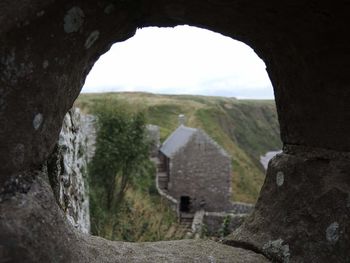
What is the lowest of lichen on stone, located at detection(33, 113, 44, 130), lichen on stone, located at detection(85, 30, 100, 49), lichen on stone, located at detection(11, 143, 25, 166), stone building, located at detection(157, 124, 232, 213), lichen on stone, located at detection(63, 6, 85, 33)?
stone building, located at detection(157, 124, 232, 213)

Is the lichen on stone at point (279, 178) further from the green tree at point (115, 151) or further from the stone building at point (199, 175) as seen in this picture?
the stone building at point (199, 175)

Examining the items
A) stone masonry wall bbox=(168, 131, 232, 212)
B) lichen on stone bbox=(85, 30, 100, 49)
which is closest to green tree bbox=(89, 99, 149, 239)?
stone masonry wall bbox=(168, 131, 232, 212)

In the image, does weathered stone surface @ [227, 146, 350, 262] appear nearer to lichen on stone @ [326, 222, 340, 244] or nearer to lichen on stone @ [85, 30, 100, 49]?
lichen on stone @ [326, 222, 340, 244]

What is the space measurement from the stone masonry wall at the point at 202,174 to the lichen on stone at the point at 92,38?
23159 mm

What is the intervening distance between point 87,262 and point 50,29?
1104 millimetres

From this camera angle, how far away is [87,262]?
2211 mm

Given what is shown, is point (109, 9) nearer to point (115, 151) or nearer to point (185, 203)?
point (115, 151)

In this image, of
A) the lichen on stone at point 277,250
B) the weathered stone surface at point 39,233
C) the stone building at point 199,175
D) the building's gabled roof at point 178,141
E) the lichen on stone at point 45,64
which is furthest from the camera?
the building's gabled roof at point 178,141

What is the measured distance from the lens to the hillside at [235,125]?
37.5 m

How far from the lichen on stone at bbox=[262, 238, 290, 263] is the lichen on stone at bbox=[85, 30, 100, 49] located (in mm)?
1579

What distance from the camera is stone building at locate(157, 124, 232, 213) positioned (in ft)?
83.3

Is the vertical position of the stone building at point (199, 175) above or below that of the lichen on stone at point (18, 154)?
below

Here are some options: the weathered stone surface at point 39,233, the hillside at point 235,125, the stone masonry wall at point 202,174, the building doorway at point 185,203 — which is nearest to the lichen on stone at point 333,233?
the weathered stone surface at point 39,233

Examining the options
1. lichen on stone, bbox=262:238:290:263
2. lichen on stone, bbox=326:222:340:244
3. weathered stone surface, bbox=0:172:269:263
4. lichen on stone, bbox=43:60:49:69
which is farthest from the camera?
lichen on stone, bbox=262:238:290:263
